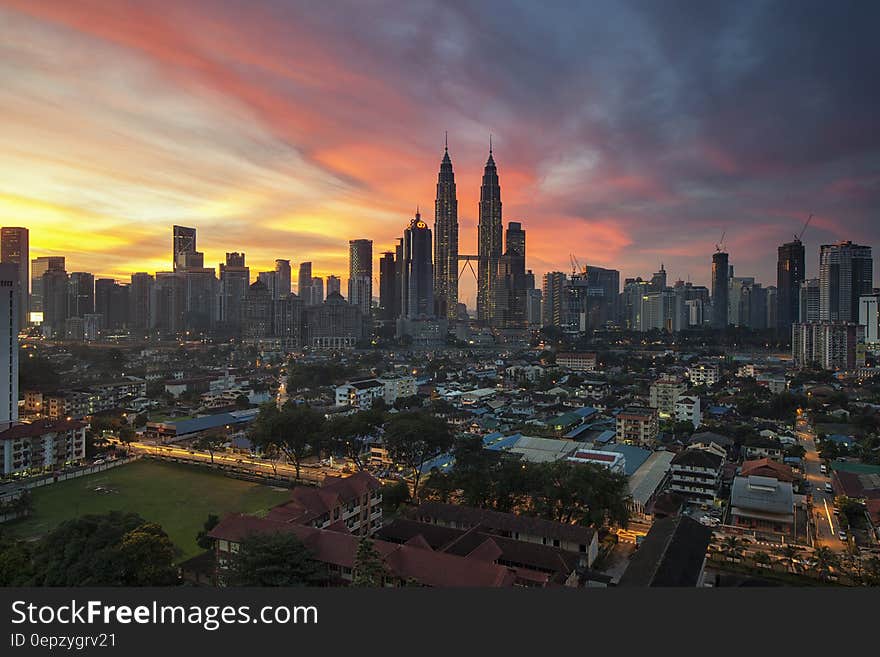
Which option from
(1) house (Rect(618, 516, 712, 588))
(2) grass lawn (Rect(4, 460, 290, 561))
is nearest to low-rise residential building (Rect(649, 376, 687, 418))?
(1) house (Rect(618, 516, 712, 588))

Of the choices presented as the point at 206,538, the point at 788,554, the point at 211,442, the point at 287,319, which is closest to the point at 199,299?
the point at 287,319

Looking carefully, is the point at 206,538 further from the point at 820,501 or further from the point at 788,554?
the point at 820,501

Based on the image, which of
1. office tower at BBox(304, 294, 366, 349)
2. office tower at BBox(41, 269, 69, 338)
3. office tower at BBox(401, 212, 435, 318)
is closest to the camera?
office tower at BBox(41, 269, 69, 338)

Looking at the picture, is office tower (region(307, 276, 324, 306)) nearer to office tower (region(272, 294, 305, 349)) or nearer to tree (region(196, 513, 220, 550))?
office tower (region(272, 294, 305, 349))

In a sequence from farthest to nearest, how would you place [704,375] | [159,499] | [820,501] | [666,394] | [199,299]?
[199,299] → [704,375] → [666,394] → [820,501] → [159,499]

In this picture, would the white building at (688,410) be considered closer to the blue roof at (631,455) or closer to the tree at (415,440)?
the blue roof at (631,455)

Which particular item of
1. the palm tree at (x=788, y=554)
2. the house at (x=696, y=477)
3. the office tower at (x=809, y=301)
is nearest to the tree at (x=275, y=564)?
the palm tree at (x=788, y=554)

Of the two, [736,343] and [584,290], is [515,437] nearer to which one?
[736,343]
